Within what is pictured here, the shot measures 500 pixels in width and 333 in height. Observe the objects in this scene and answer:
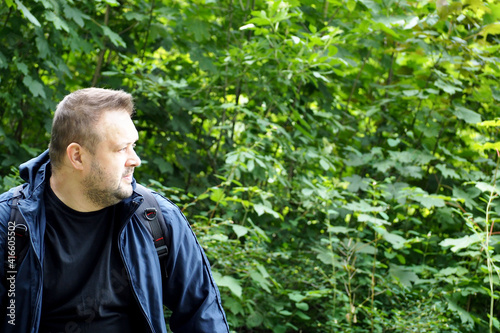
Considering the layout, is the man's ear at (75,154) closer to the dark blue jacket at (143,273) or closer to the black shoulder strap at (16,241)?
the dark blue jacket at (143,273)

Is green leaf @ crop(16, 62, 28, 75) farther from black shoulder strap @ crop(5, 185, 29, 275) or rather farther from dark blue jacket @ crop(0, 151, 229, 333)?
black shoulder strap @ crop(5, 185, 29, 275)

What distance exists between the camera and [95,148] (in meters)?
2.11

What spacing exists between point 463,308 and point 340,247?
1.13 meters

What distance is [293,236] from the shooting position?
17.3 ft

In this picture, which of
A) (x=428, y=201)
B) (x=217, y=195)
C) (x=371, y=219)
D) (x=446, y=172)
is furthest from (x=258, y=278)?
(x=446, y=172)

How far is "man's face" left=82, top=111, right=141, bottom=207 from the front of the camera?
210cm

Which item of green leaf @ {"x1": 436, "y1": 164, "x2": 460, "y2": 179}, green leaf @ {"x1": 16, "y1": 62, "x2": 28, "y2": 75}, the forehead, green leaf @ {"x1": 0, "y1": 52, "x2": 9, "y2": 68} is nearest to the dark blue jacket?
the forehead

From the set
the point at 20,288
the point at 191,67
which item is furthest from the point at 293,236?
the point at 20,288

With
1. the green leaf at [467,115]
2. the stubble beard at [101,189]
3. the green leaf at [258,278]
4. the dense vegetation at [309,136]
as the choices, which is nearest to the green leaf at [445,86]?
the dense vegetation at [309,136]

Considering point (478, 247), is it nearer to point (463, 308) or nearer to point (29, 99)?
point (463, 308)

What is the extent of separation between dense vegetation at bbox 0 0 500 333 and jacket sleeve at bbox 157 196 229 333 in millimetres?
1689

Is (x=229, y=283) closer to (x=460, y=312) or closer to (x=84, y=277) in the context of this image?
(x=460, y=312)

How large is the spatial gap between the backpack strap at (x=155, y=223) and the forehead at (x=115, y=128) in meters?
0.21

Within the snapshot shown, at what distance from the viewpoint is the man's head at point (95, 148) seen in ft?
6.90
